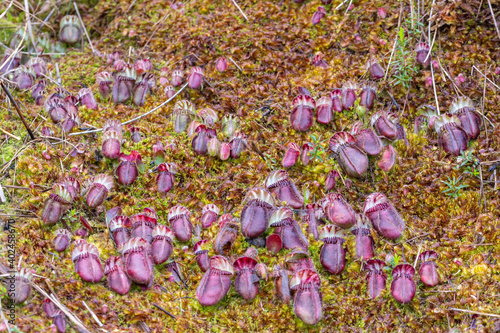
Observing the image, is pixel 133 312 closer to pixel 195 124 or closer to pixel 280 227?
pixel 280 227

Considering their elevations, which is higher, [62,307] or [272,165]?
[62,307]

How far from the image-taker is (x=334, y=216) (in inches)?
103

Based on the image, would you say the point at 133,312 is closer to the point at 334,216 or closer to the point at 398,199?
the point at 334,216

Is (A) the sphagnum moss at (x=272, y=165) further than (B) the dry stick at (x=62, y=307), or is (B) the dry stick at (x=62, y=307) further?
(A) the sphagnum moss at (x=272, y=165)

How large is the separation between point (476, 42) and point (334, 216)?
2.11 m

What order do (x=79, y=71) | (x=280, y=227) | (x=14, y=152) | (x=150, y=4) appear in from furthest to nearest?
(x=150, y=4) → (x=79, y=71) → (x=14, y=152) → (x=280, y=227)

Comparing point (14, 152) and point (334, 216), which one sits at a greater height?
point (14, 152)

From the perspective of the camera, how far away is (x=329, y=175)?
2.99m

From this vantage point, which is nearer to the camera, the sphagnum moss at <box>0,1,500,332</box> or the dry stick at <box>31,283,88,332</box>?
the dry stick at <box>31,283,88,332</box>

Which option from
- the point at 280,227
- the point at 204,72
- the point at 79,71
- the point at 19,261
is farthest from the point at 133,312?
the point at 79,71

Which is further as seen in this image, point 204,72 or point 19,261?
point 204,72

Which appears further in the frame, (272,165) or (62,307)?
(272,165)

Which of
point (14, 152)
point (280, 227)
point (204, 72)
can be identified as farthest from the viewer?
point (204, 72)

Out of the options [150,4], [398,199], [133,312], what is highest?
[150,4]
